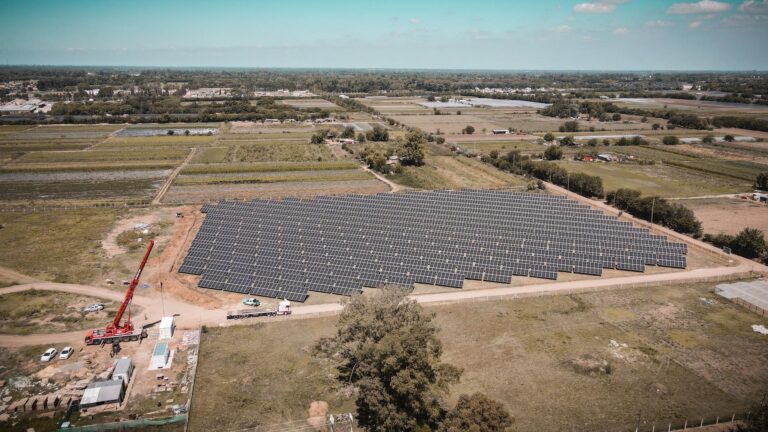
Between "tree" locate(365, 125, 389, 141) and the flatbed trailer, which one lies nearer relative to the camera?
the flatbed trailer

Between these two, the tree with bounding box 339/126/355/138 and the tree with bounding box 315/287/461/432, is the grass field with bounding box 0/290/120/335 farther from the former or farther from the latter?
the tree with bounding box 339/126/355/138

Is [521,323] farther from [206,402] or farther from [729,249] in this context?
[729,249]

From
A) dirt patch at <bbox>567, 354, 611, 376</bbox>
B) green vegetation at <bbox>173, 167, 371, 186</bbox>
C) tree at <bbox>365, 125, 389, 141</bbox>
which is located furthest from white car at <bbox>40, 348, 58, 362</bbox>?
tree at <bbox>365, 125, 389, 141</bbox>

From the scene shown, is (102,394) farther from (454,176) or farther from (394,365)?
(454,176)

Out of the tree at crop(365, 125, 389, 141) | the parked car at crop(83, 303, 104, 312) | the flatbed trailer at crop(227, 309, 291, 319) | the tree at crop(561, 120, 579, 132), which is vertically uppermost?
the tree at crop(561, 120, 579, 132)

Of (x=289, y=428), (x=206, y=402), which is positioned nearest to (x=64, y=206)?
(x=206, y=402)

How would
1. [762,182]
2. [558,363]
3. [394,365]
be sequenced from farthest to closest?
[762,182], [558,363], [394,365]

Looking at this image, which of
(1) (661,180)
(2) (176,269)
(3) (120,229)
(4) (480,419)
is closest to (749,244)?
(1) (661,180)
